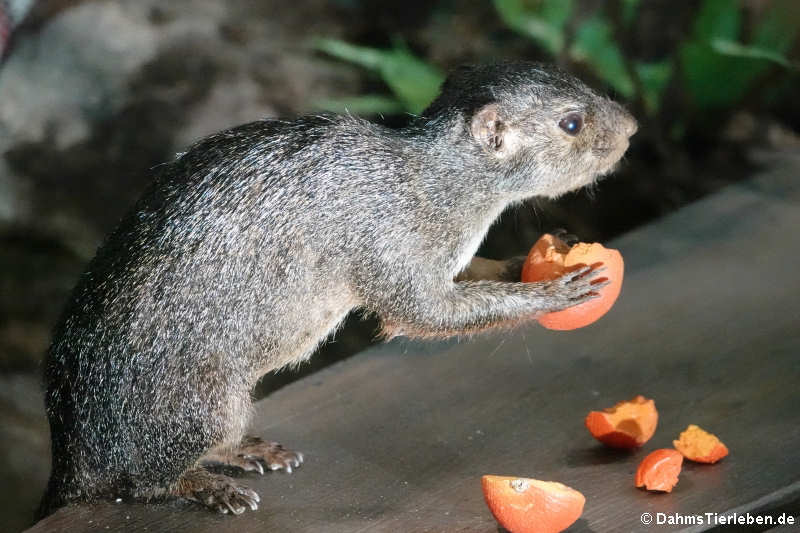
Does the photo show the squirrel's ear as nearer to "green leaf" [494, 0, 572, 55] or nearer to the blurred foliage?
the blurred foliage

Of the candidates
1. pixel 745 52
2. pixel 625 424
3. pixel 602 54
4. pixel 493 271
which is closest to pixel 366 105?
pixel 602 54

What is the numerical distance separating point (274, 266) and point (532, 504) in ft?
3.90

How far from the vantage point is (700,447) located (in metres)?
3.79

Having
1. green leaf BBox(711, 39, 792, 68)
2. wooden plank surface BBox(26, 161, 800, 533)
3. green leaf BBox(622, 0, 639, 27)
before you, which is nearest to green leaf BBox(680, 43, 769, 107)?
green leaf BBox(711, 39, 792, 68)

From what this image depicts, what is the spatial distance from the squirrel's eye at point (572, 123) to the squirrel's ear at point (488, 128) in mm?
232

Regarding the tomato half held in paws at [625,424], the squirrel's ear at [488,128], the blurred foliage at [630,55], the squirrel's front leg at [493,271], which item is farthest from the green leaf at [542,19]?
the tomato half held in paws at [625,424]

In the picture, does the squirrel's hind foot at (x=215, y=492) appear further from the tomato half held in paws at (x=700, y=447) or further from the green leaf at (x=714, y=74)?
the green leaf at (x=714, y=74)

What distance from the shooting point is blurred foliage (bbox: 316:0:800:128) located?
711cm

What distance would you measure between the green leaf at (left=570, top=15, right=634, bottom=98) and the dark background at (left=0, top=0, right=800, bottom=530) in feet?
0.04

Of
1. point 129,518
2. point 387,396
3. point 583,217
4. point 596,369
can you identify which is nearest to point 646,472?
point 596,369

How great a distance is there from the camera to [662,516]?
11.5 ft

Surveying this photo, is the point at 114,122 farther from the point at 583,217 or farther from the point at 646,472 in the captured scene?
the point at 646,472

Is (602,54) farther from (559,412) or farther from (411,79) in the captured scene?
(559,412)

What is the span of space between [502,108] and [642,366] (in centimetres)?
142
